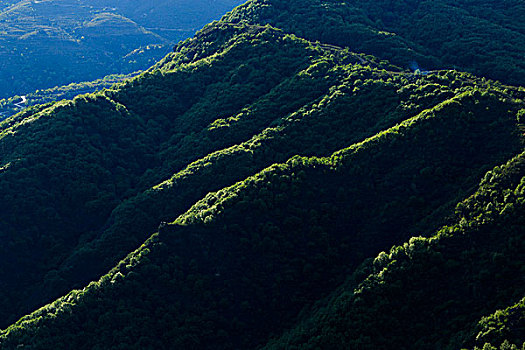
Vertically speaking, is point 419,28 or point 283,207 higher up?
point 419,28

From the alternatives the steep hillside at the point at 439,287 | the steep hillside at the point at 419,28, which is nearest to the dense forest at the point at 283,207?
the steep hillside at the point at 439,287

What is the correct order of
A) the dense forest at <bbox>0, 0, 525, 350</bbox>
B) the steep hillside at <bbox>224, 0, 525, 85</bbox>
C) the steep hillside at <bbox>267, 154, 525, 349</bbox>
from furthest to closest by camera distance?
the steep hillside at <bbox>224, 0, 525, 85</bbox>, the dense forest at <bbox>0, 0, 525, 350</bbox>, the steep hillside at <bbox>267, 154, 525, 349</bbox>

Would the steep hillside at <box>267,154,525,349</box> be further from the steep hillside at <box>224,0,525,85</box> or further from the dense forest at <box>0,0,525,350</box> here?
the steep hillside at <box>224,0,525,85</box>

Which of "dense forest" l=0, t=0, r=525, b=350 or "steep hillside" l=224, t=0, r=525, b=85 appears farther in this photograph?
"steep hillside" l=224, t=0, r=525, b=85

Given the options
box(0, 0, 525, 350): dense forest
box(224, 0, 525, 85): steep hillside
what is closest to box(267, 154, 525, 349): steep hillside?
box(0, 0, 525, 350): dense forest

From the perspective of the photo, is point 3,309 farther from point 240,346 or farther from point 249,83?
point 249,83

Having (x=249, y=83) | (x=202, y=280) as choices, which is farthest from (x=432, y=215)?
(x=249, y=83)

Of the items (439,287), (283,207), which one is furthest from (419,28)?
(439,287)

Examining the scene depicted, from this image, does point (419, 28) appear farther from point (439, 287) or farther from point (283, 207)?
point (439, 287)

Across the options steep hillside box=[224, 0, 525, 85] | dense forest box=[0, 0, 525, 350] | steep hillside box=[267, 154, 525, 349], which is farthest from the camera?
steep hillside box=[224, 0, 525, 85]

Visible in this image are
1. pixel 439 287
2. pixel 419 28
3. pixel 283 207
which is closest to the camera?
pixel 439 287
